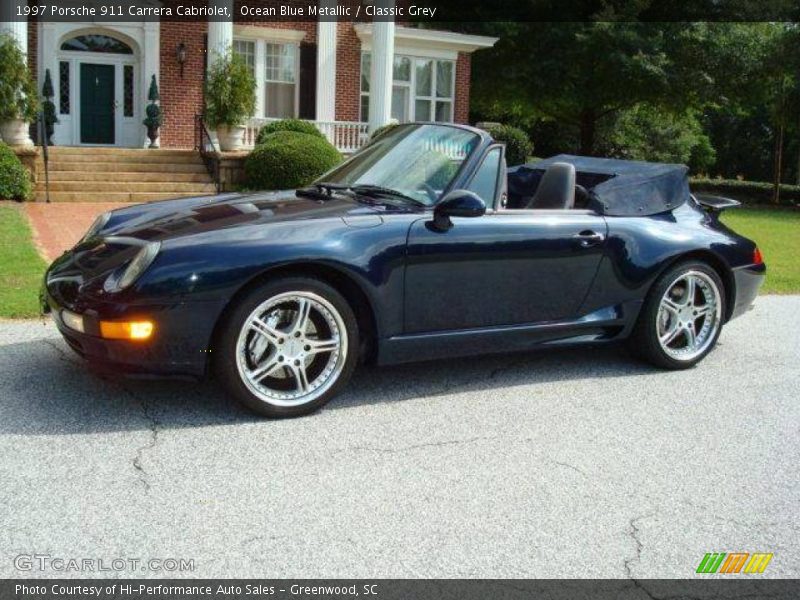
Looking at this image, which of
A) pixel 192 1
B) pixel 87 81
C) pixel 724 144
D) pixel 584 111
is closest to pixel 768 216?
pixel 584 111

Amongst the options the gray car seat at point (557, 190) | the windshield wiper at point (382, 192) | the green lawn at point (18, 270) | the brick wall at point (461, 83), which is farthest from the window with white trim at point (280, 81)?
the windshield wiper at point (382, 192)

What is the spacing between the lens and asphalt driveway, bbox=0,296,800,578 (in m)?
3.27

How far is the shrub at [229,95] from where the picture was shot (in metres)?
20.1

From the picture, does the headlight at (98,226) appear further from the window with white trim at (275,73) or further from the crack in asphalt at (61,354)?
the window with white trim at (275,73)

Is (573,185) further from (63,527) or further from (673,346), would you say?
(63,527)

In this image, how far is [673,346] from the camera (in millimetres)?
5961

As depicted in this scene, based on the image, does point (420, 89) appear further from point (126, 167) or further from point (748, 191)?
point (748, 191)

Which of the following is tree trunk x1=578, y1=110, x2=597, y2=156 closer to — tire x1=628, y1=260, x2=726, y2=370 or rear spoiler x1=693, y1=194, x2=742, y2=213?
rear spoiler x1=693, y1=194, x2=742, y2=213

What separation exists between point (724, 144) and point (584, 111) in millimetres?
34500

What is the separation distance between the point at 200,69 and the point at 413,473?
21.0 m

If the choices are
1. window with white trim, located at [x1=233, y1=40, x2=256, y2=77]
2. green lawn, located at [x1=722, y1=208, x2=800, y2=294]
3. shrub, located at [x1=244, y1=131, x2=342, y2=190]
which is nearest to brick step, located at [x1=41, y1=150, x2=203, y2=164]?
shrub, located at [x1=244, y1=131, x2=342, y2=190]

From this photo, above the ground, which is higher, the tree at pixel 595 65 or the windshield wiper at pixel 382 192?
the tree at pixel 595 65

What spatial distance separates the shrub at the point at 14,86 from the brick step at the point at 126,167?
1021 mm

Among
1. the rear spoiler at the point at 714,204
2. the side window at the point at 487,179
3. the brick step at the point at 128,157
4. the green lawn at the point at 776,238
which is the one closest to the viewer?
the side window at the point at 487,179
